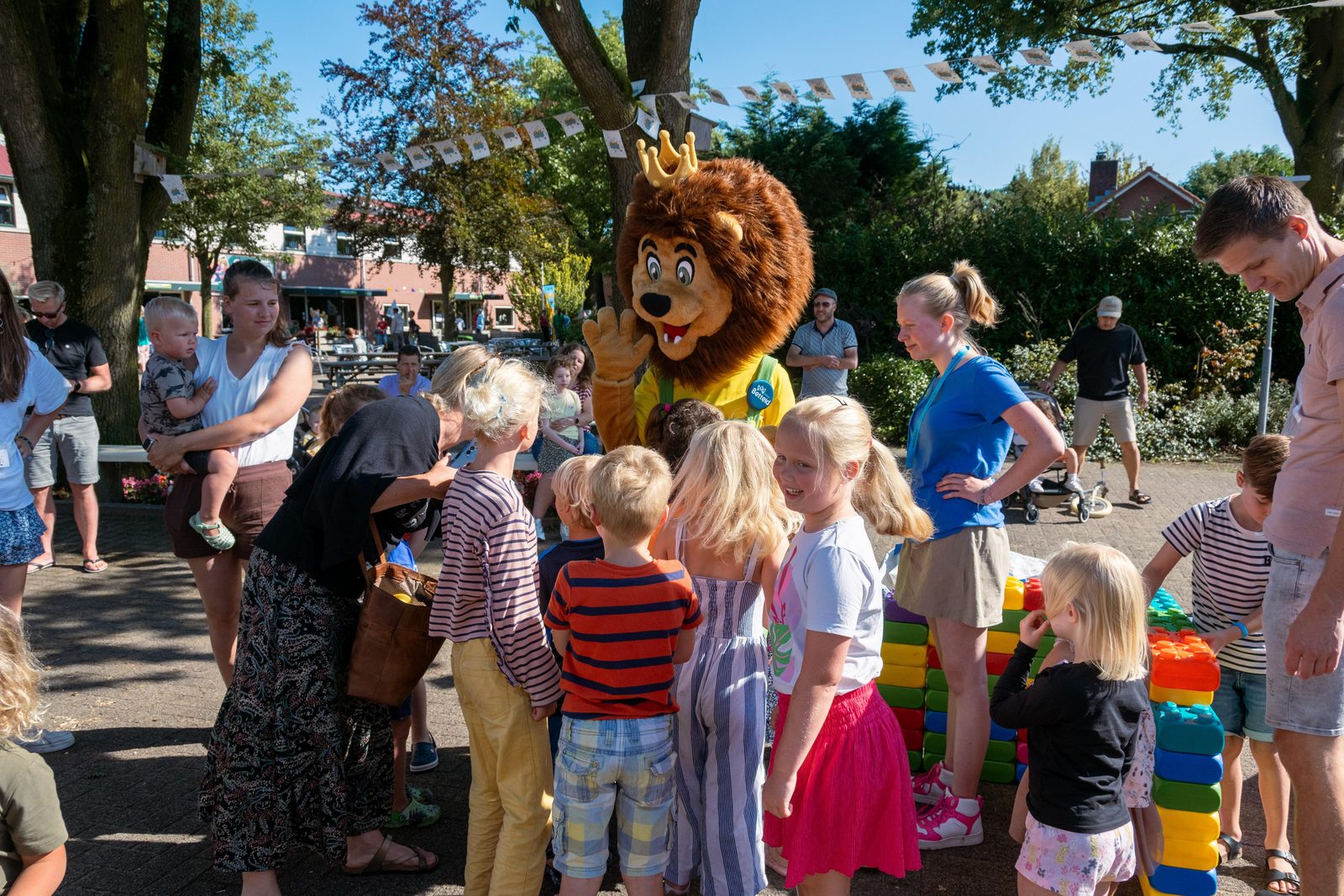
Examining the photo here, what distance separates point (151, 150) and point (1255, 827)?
9.28 m

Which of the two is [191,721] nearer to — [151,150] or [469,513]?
[469,513]

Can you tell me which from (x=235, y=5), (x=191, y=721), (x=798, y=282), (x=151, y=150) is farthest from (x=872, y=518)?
(x=235, y=5)

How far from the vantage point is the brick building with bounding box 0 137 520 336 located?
29922 millimetres

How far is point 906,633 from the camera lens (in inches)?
141

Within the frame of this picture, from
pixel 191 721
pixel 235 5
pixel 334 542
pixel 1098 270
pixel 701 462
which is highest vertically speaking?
pixel 235 5

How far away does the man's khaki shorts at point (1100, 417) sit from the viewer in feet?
28.4

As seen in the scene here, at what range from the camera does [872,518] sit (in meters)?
2.78

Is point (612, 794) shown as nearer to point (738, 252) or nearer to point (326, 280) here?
point (738, 252)

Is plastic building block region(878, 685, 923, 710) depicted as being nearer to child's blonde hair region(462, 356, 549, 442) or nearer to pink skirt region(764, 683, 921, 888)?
pink skirt region(764, 683, 921, 888)

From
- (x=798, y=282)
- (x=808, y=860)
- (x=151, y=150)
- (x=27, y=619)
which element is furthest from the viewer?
(x=151, y=150)

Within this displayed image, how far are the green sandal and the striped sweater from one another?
1.25 meters

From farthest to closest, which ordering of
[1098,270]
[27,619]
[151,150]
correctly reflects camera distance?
[1098,270], [151,150], [27,619]

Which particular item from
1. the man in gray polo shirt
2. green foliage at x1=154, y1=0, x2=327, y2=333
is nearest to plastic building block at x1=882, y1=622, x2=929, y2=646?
the man in gray polo shirt

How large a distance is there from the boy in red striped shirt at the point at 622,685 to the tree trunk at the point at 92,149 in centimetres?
777
